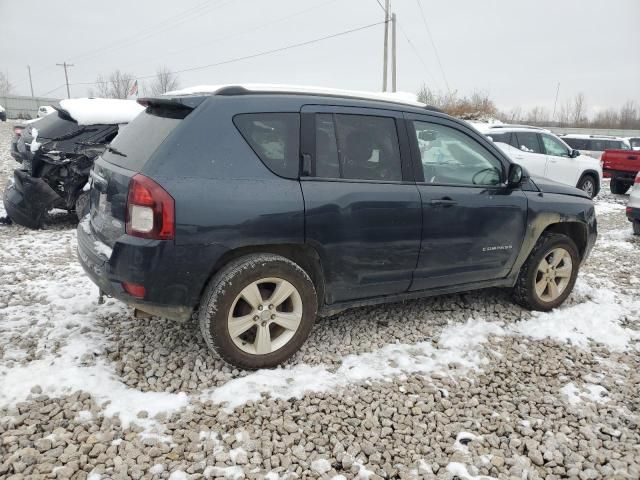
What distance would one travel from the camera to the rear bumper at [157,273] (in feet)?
9.29

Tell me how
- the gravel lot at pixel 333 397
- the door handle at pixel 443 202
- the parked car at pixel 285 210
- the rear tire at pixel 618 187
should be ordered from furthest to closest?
the rear tire at pixel 618 187 < the door handle at pixel 443 202 < the parked car at pixel 285 210 < the gravel lot at pixel 333 397

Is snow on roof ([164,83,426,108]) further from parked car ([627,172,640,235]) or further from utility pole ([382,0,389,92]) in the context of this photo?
utility pole ([382,0,389,92])

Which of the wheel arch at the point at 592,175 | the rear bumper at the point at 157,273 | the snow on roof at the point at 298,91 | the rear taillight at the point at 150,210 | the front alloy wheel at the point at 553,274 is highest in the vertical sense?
the snow on roof at the point at 298,91

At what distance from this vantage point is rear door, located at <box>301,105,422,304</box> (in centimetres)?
325

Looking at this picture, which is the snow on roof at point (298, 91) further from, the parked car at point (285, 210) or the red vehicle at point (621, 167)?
the red vehicle at point (621, 167)

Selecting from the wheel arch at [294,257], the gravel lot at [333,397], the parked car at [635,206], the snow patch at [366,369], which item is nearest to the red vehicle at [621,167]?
the parked car at [635,206]

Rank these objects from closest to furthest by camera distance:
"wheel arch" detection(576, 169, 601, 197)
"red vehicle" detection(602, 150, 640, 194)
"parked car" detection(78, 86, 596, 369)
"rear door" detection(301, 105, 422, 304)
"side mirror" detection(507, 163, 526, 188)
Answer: "parked car" detection(78, 86, 596, 369), "rear door" detection(301, 105, 422, 304), "side mirror" detection(507, 163, 526, 188), "wheel arch" detection(576, 169, 601, 197), "red vehicle" detection(602, 150, 640, 194)

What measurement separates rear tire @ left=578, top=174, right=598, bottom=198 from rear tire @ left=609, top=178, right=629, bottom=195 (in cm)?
196

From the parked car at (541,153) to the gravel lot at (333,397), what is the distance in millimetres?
8223

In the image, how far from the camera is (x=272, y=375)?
3.22 meters

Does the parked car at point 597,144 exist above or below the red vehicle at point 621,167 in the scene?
above

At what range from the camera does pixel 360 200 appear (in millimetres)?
3346

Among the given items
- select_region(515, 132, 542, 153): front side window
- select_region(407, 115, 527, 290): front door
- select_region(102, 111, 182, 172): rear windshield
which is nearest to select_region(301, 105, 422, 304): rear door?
select_region(407, 115, 527, 290): front door

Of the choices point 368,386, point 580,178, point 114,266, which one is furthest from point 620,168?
point 114,266
